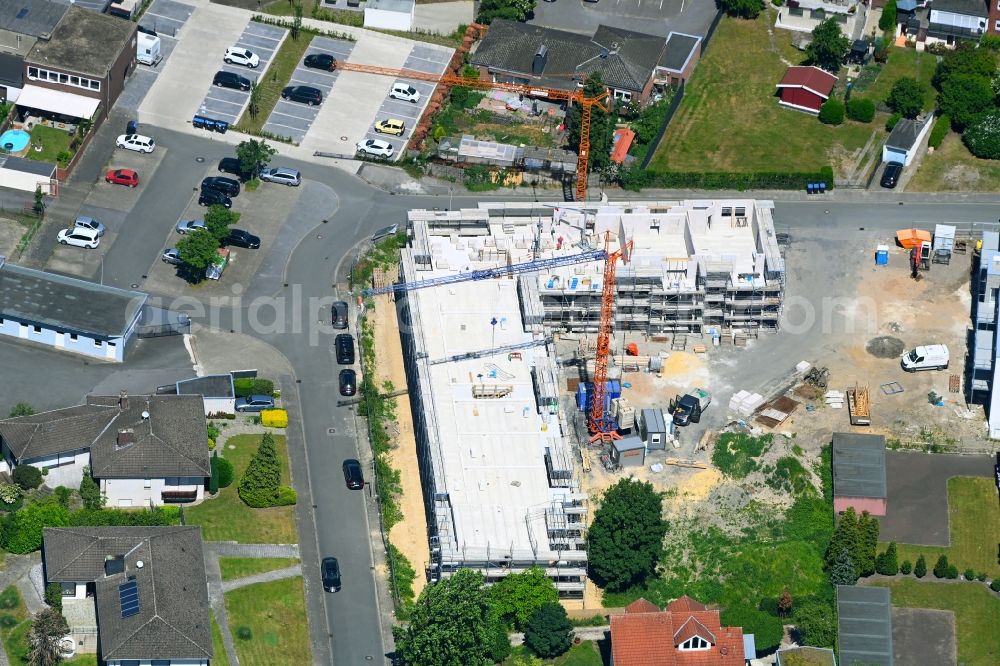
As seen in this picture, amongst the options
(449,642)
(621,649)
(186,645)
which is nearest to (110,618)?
(186,645)

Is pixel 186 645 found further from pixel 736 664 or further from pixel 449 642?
pixel 736 664

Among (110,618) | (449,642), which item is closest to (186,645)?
(110,618)

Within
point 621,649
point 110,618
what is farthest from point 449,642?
point 110,618

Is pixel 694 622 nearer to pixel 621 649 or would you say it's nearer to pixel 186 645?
pixel 621 649

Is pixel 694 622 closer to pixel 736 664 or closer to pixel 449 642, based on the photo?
pixel 736 664

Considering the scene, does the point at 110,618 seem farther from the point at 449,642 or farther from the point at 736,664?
the point at 736,664
